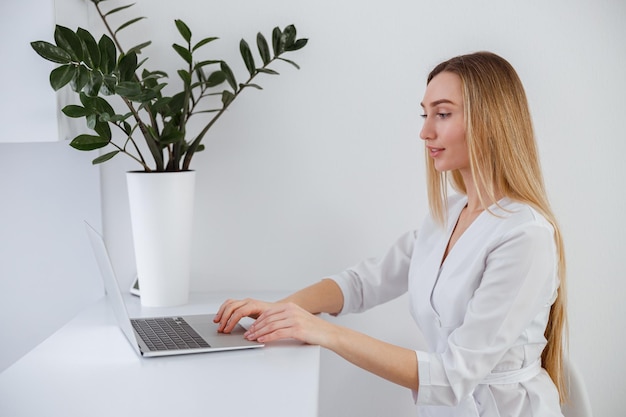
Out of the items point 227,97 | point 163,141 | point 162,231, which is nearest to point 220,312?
point 162,231

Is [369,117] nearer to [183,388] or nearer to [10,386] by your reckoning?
Result: [183,388]

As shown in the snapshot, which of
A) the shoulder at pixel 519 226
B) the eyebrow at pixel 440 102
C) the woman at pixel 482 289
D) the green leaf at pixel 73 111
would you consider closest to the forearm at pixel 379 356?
the woman at pixel 482 289

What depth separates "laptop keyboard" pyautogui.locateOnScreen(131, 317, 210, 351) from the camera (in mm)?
1399

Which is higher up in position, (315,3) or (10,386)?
(315,3)

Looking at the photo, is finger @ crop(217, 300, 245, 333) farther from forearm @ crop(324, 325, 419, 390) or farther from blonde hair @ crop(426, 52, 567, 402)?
blonde hair @ crop(426, 52, 567, 402)

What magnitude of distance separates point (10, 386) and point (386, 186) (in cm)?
102

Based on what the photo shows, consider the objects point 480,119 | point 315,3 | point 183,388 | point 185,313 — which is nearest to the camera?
point 183,388

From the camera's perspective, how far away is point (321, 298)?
5.43 ft

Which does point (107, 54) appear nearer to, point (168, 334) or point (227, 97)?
point (227, 97)

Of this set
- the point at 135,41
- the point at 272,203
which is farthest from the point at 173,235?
the point at 135,41

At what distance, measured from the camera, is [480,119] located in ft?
4.57

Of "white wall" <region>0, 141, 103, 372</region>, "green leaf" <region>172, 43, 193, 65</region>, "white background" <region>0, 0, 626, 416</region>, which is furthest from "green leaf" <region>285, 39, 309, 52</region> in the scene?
"white wall" <region>0, 141, 103, 372</region>

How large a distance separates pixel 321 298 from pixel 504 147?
53 cm

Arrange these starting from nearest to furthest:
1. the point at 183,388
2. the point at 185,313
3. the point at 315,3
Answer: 1. the point at 183,388
2. the point at 185,313
3. the point at 315,3
